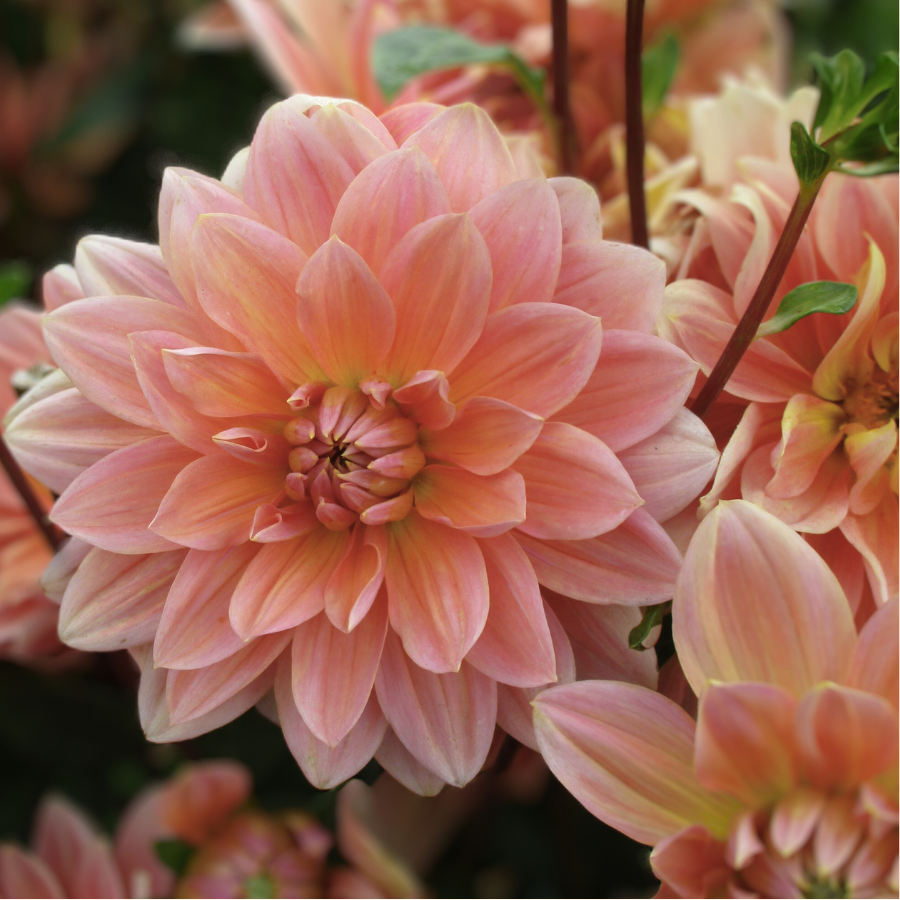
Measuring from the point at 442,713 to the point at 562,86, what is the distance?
541 mm

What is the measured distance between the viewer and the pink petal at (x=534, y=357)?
570 mm

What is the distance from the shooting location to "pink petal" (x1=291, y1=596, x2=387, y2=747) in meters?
0.58

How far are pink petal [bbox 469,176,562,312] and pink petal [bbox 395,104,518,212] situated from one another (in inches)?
1.0

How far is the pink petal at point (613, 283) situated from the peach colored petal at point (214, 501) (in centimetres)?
24

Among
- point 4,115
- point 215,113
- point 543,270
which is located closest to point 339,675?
point 543,270

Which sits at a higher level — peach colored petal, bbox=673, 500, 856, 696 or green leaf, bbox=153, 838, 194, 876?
peach colored petal, bbox=673, 500, 856, 696

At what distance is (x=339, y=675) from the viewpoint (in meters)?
0.60

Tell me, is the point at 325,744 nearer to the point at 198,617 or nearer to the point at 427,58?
the point at 198,617

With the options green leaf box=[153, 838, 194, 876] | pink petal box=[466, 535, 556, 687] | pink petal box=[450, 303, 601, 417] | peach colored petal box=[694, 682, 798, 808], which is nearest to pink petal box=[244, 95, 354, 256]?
pink petal box=[450, 303, 601, 417]

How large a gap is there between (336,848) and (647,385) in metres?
0.62

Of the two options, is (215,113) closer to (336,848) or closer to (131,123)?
(131,123)

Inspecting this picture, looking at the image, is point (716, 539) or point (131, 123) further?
point (131, 123)

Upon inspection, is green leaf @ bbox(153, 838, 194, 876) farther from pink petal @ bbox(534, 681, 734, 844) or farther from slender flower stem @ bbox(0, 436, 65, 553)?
pink petal @ bbox(534, 681, 734, 844)

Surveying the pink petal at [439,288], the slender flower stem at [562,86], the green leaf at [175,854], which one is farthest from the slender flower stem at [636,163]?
the green leaf at [175,854]
